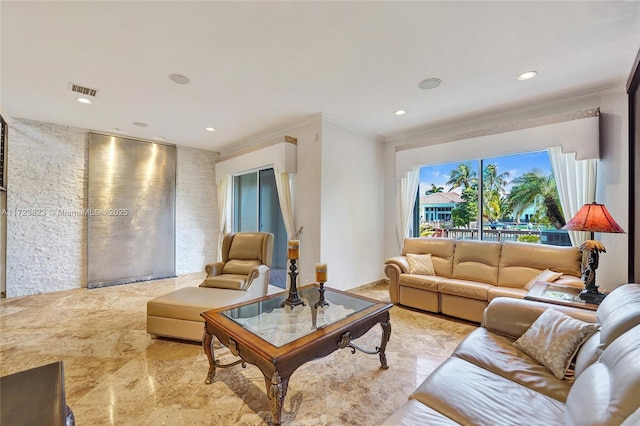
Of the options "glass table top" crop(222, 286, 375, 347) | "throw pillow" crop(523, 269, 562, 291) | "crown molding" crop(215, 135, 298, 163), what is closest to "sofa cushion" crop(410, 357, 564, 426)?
"glass table top" crop(222, 286, 375, 347)

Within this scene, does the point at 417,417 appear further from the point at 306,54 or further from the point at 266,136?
the point at 266,136

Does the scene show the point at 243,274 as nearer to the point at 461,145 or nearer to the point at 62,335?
the point at 62,335

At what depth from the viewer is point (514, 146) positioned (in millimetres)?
3529

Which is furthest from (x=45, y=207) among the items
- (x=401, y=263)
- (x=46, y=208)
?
(x=401, y=263)

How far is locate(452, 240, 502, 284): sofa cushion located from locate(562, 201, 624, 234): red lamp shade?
1.13 m

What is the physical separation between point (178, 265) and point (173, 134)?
259 centimetres

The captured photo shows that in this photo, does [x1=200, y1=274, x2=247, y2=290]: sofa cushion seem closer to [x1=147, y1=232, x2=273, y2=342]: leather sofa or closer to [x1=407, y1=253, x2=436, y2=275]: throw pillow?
[x1=147, y1=232, x2=273, y2=342]: leather sofa

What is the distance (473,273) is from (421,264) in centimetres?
64

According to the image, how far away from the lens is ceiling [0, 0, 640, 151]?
189 centimetres

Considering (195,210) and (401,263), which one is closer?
(401,263)

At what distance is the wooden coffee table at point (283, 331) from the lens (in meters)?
1.48

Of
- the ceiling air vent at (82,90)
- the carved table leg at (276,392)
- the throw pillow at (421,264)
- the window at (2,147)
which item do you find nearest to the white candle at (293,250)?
the carved table leg at (276,392)

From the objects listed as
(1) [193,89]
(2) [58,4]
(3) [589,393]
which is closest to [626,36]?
(3) [589,393]

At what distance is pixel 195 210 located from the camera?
5730 millimetres
